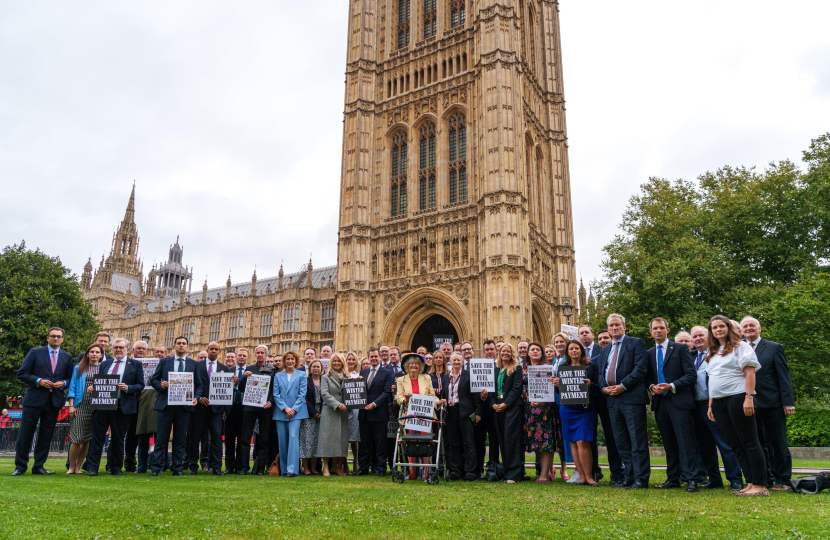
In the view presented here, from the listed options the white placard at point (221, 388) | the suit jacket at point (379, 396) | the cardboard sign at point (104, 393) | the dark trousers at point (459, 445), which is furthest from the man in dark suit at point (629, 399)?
the cardboard sign at point (104, 393)

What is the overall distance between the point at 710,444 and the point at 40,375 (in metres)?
9.39

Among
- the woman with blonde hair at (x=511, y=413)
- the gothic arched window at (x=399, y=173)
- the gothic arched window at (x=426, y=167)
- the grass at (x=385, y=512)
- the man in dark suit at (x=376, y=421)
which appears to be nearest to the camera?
the grass at (x=385, y=512)

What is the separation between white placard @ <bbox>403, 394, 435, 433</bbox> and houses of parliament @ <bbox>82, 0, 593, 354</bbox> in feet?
54.2

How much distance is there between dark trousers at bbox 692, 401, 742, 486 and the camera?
6.84 metres

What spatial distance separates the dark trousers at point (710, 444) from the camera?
684 centimetres

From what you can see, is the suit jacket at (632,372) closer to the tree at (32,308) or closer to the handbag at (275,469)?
the handbag at (275,469)

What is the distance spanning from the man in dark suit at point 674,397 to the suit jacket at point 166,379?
666 centimetres

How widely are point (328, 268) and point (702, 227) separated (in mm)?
35625

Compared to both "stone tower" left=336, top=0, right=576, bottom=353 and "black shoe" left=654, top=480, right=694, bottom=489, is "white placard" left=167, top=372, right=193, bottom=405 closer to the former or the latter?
"black shoe" left=654, top=480, right=694, bottom=489

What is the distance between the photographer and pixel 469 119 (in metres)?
31.8

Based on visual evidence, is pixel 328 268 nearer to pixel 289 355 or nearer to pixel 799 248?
pixel 799 248

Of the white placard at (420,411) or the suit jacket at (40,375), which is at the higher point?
the suit jacket at (40,375)

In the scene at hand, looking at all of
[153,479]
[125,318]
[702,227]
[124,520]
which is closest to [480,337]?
[702,227]

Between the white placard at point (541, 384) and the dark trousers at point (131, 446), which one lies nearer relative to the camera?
the white placard at point (541, 384)
